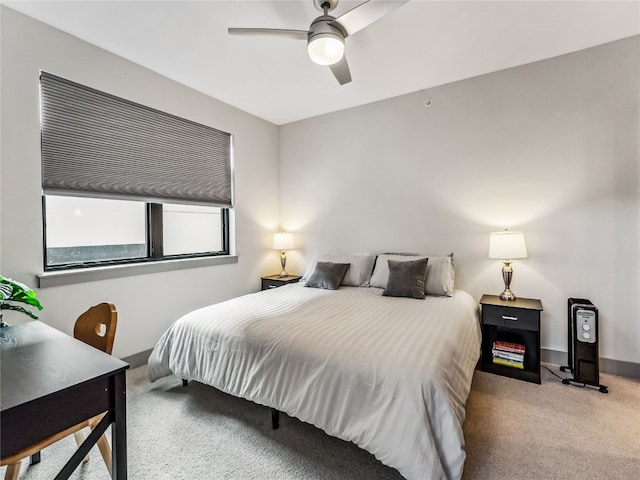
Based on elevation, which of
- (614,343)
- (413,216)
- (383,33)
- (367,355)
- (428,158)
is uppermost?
(383,33)

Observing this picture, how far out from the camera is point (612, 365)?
8.22 feet

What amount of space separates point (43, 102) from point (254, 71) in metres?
1.66

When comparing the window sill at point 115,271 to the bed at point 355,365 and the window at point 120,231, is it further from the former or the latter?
the bed at point 355,365

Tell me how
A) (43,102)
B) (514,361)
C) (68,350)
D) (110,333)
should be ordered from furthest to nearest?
1. (514,361)
2. (43,102)
3. (110,333)
4. (68,350)

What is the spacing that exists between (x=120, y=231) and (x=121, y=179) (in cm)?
49

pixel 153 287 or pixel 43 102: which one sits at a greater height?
pixel 43 102

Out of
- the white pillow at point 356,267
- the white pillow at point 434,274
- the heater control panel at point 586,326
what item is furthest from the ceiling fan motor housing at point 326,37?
the heater control panel at point 586,326

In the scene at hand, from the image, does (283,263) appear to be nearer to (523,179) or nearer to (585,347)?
(523,179)

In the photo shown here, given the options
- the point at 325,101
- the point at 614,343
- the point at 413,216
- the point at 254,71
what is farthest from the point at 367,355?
the point at 325,101

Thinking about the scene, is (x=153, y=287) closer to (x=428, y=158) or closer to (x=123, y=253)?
(x=123, y=253)

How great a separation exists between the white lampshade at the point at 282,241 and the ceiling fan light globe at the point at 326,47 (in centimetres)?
249

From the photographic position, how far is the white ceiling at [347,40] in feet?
6.69

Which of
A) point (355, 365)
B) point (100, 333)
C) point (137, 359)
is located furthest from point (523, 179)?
point (137, 359)

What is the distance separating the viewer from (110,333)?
4.63 feet
